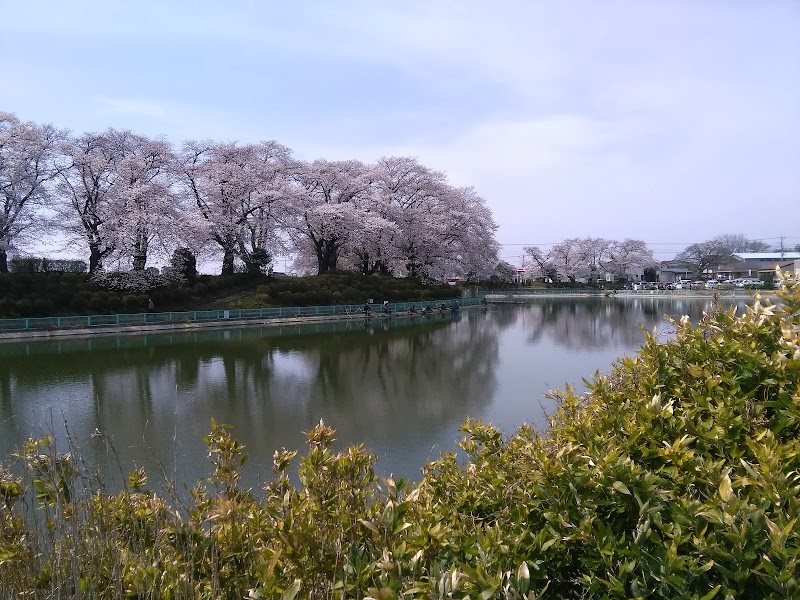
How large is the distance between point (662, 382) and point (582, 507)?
1.20 m

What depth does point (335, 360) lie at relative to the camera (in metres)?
15.5

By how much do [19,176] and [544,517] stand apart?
2738cm

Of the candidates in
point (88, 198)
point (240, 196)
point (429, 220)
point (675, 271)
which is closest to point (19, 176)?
point (88, 198)

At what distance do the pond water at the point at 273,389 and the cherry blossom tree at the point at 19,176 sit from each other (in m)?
7.65

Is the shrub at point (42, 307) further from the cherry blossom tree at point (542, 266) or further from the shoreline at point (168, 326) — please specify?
the cherry blossom tree at point (542, 266)

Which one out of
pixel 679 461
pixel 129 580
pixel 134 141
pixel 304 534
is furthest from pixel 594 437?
pixel 134 141

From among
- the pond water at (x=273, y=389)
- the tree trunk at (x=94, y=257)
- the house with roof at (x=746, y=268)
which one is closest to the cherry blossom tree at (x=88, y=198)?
the tree trunk at (x=94, y=257)

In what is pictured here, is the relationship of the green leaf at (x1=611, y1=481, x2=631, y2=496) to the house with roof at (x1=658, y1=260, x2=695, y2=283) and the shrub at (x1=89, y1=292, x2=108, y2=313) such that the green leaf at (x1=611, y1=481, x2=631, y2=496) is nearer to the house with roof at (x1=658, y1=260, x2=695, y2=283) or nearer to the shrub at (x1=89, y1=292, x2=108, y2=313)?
the shrub at (x1=89, y1=292, x2=108, y2=313)

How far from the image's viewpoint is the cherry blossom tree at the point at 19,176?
2217 centimetres

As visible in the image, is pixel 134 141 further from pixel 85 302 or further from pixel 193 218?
pixel 85 302

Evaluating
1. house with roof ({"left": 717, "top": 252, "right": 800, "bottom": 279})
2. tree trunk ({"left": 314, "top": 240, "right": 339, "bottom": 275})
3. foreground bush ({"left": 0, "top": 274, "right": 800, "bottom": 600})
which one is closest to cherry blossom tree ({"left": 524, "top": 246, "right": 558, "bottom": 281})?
house with roof ({"left": 717, "top": 252, "right": 800, "bottom": 279})

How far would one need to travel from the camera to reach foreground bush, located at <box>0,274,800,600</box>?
1.46m

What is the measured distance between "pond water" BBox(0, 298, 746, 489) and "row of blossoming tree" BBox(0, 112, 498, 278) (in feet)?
24.2

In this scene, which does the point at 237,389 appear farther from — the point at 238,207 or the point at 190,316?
the point at 238,207
